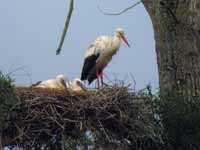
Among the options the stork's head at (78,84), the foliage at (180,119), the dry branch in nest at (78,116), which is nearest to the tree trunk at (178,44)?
the foliage at (180,119)

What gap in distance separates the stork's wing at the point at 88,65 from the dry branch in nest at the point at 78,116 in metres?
2.33

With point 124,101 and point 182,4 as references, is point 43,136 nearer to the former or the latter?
point 124,101

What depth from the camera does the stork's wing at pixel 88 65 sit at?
45.0ft

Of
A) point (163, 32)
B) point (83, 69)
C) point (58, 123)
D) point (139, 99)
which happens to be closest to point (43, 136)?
point (58, 123)

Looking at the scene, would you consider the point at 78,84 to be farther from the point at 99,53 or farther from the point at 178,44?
the point at 99,53

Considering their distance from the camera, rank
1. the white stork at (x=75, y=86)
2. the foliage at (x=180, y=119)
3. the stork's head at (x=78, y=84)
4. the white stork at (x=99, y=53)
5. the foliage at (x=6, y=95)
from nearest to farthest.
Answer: the foliage at (x=6, y=95) → the foliage at (x=180, y=119) → the white stork at (x=75, y=86) → the stork's head at (x=78, y=84) → the white stork at (x=99, y=53)

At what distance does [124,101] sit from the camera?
11.3 m

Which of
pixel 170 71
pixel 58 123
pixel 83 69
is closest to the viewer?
pixel 58 123

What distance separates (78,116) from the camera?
36.1 ft

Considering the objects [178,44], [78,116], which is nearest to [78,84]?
[178,44]

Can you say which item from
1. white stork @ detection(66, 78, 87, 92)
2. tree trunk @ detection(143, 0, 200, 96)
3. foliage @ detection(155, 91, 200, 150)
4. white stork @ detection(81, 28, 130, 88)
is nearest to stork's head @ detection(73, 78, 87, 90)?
white stork @ detection(66, 78, 87, 92)

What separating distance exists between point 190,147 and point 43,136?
1409 mm

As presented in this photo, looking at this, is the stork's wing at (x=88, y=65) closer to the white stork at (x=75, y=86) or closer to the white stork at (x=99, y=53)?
the white stork at (x=99, y=53)

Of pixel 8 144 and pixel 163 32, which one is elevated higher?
pixel 163 32
